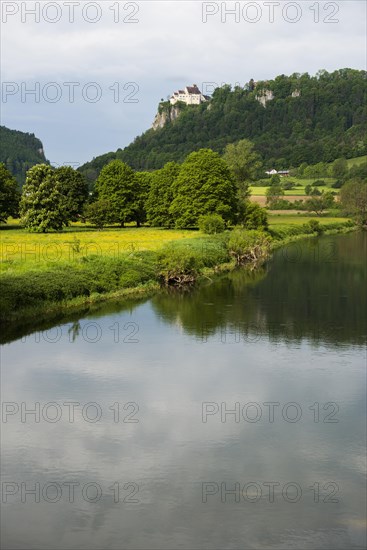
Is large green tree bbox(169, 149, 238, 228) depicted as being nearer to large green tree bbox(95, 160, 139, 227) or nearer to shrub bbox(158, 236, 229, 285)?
large green tree bbox(95, 160, 139, 227)

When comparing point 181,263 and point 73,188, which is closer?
point 181,263

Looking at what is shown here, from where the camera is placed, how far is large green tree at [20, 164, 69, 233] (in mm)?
83312

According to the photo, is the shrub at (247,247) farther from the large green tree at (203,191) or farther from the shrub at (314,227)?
the shrub at (314,227)

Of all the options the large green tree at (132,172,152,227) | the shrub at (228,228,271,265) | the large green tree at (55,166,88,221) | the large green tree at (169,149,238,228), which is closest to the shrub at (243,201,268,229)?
the large green tree at (169,149,238,228)

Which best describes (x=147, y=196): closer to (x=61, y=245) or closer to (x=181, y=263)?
(x=61, y=245)

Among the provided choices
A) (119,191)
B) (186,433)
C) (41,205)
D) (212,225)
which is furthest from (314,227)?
(186,433)

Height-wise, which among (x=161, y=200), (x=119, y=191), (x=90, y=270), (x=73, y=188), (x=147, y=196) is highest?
(x=73, y=188)

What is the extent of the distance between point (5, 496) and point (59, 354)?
563 inches

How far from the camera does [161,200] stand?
9719 cm

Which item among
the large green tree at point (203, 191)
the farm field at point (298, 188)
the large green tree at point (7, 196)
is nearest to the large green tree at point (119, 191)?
the large green tree at point (203, 191)

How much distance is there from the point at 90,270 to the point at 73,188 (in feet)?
183

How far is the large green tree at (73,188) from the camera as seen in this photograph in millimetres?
98000

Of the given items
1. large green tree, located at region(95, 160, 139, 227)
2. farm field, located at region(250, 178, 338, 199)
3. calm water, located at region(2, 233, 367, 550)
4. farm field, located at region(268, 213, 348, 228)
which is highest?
farm field, located at region(250, 178, 338, 199)

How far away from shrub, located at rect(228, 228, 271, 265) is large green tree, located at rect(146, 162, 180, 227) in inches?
934
